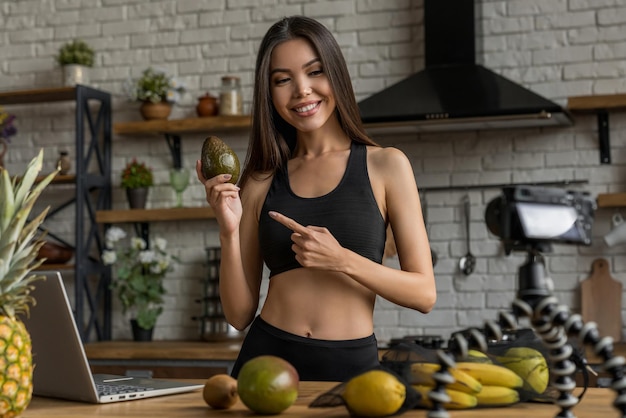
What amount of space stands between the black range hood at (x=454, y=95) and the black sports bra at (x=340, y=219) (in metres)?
1.80

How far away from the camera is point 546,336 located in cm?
105

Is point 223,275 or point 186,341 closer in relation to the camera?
point 223,275

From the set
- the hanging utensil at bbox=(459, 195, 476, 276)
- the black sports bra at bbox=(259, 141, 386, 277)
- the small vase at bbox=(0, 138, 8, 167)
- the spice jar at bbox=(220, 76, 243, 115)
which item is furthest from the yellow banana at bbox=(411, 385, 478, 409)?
the small vase at bbox=(0, 138, 8, 167)

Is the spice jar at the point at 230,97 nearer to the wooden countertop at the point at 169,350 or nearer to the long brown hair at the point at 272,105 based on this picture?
the wooden countertop at the point at 169,350

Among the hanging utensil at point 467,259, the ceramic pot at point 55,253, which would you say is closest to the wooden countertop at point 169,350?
the ceramic pot at point 55,253

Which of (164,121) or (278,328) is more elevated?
(164,121)

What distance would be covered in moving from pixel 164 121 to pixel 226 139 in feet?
1.15

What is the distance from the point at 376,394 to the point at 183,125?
11.6ft

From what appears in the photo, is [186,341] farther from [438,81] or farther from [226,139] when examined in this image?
[438,81]

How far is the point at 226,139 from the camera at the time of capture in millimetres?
4812

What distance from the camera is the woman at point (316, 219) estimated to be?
80.4 inches

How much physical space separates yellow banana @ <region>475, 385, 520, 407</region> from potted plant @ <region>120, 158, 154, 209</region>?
3.64 metres

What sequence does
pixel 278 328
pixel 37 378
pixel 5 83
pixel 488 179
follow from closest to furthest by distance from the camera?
1. pixel 37 378
2. pixel 278 328
3. pixel 488 179
4. pixel 5 83

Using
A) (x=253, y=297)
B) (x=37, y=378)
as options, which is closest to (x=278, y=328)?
(x=253, y=297)
